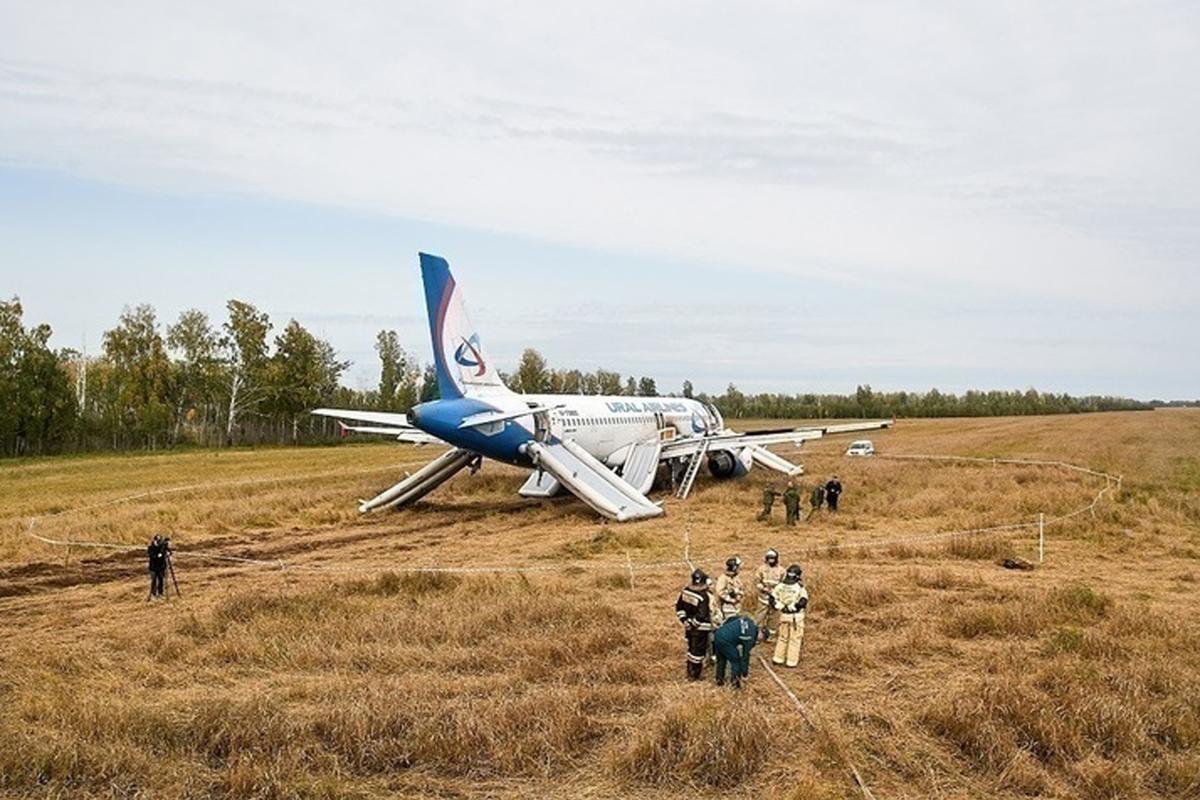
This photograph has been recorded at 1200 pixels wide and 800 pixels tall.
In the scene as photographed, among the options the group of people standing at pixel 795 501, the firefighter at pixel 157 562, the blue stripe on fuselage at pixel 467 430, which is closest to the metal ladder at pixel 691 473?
the group of people standing at pixel 795 501

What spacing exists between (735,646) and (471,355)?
21.3 metres

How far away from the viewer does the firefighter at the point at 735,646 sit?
12.0 m

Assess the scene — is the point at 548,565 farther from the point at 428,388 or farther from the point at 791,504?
the point at 428,388

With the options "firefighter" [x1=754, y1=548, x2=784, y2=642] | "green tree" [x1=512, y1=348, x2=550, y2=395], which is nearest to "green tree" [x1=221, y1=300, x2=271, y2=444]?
"green tree" [x1=512, y1=348, x2=550, y2=395]

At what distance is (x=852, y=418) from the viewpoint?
129 m

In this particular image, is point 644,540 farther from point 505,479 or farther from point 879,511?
point 505,479

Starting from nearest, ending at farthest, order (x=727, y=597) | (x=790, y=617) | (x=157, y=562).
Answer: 1. (x=727, y=597)
2. (x=790, y=617)
3. (x=157, y=562)

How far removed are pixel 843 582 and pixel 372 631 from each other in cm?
876

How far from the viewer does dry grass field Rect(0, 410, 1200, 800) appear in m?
9.22

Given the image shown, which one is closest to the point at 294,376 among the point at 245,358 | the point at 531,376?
the point at 245,358

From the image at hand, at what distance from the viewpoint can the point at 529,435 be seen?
32.3 metres

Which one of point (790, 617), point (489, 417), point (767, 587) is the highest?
point (489, 417)

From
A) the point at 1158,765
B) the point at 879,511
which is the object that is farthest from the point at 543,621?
the point at 879,511

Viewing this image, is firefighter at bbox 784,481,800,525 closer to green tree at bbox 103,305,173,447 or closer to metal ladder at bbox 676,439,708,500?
metal ladder at bbox 676,439,708,500
